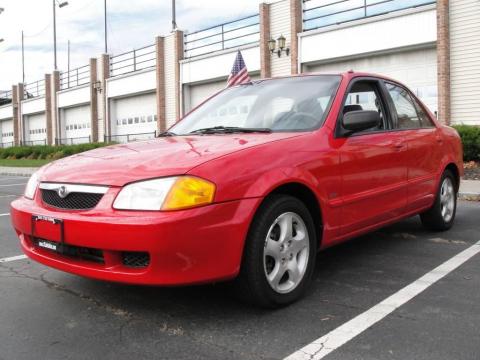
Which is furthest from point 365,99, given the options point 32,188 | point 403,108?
point 32,188

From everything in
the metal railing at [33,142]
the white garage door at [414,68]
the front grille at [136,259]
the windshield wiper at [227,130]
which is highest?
the white garage door at [414,68]

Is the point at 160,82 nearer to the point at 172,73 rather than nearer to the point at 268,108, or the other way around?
the point at 172,73

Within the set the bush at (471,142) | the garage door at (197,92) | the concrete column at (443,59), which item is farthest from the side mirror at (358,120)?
the garage door at (197,92)

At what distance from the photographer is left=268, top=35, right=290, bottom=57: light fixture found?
918 inches

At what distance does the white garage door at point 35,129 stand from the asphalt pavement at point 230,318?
44.2 meters

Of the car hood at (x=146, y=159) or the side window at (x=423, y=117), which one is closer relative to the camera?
the car hood at (x=146, y=159)

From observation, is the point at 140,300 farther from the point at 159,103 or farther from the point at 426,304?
the point at 159,103

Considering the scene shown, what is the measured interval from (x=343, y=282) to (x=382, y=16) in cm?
1764

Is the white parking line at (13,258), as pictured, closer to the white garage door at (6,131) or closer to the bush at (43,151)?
the bush at (43,151)

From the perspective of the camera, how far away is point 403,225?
6258mm

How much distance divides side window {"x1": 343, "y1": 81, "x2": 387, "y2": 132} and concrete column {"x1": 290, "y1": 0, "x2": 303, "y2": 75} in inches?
737

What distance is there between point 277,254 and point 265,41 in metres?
22.5

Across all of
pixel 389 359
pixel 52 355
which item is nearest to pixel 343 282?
pixel 389 359

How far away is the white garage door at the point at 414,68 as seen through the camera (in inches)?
758
